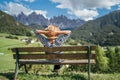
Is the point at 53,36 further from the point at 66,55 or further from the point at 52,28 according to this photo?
the point at 66,55

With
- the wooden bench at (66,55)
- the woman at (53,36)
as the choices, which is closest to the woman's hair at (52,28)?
the woman at (53,36)

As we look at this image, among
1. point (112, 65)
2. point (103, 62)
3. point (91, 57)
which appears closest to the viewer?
point (91, 57)

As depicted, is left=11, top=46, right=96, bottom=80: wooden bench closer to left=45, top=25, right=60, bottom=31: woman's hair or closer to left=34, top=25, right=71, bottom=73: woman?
left=34, top=25, right=71, bottom=73: woman

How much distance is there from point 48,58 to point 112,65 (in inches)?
2198

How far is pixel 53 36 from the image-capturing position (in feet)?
38.6

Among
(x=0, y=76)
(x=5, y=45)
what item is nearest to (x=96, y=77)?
(x=0, y=76)

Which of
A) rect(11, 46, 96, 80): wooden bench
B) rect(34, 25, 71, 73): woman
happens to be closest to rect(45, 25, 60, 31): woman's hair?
rect(34, 25, 71, 73): woman

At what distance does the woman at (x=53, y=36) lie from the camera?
1152 cm

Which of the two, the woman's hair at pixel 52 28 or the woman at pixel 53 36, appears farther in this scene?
the woman's hair at pixel 52 28

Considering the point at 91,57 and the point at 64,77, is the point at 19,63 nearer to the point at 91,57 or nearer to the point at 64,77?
the point at 64,77

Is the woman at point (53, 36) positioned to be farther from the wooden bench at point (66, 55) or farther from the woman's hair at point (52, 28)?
the wooden bench at point (66, 55)

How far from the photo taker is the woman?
1152cm

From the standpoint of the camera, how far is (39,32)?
11633 millimetres

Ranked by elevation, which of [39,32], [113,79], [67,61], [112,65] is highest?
[39,32]
